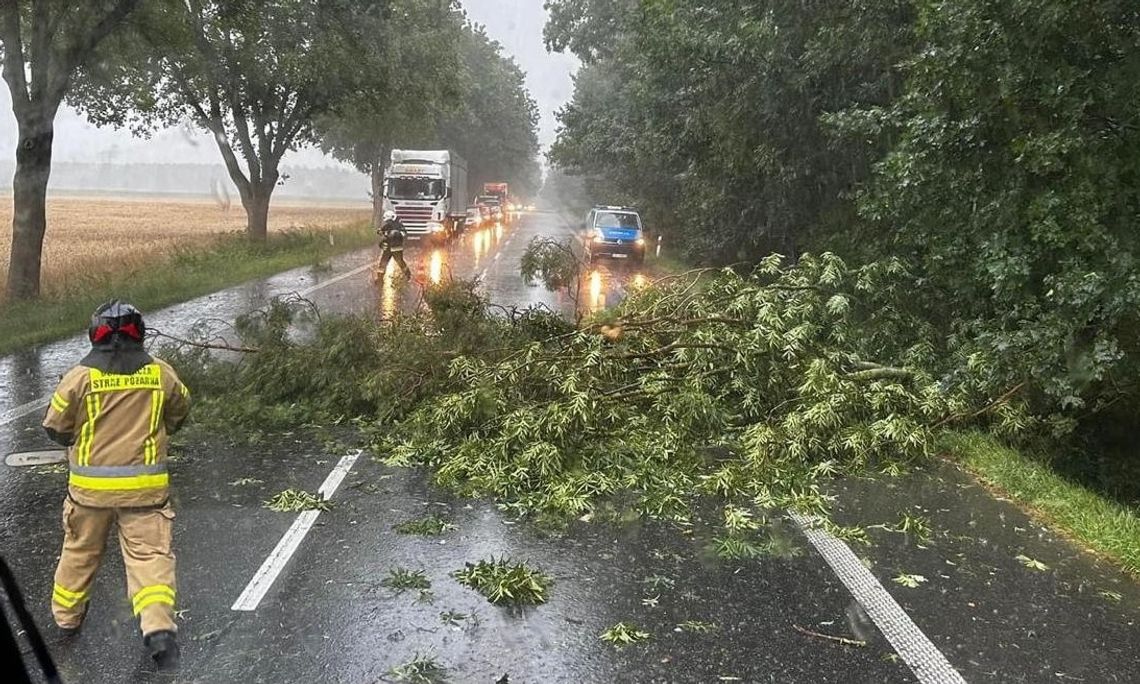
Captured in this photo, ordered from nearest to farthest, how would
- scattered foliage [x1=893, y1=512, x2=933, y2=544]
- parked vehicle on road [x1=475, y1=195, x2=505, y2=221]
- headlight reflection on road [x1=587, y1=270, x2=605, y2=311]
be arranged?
scattered foliage [x1=893, y1=512, x2=933, y2=544] → headlight reflection on road [x1=587, y1=270, x2=605, y2=311] → parked vehicle on road [x1=475, y1=195, x2=505, y2=221]

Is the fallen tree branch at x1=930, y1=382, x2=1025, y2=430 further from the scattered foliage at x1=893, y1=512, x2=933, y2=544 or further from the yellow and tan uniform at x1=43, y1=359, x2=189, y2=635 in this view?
the yellow and tan uniform at x1=43, y1=359, x2=189, y2=635

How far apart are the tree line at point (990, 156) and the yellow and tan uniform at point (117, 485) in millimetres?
6358

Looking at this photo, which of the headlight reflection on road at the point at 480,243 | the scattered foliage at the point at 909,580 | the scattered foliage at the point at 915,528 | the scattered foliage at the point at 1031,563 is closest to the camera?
the scattered foliage at the point at 909,580

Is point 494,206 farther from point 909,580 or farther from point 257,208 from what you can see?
point 909,580

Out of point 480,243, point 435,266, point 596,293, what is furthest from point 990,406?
point 480,243

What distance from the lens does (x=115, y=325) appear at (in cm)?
399

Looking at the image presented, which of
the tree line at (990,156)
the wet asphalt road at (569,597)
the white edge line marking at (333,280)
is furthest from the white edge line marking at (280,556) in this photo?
the white edge line marking at (333,280)

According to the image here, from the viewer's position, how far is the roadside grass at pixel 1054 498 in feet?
18.6

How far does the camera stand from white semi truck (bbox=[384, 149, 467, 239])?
32.6 m

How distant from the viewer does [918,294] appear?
10.6 meters

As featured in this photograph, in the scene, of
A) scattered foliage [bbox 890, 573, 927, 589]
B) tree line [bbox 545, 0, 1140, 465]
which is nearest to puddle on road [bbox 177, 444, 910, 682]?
scattered foliage [bbox 890, 573, 927, 589]

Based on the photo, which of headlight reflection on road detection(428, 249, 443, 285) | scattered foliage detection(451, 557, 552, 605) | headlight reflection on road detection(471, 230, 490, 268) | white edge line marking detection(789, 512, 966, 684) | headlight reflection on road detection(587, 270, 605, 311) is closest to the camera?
white edge line marking detection(789, 512, 966, 684)

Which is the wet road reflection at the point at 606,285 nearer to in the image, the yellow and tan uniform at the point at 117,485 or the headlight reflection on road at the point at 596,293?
the headlight reflection on road at the point at 596,293

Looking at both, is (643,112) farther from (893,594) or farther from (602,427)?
(893,594)
